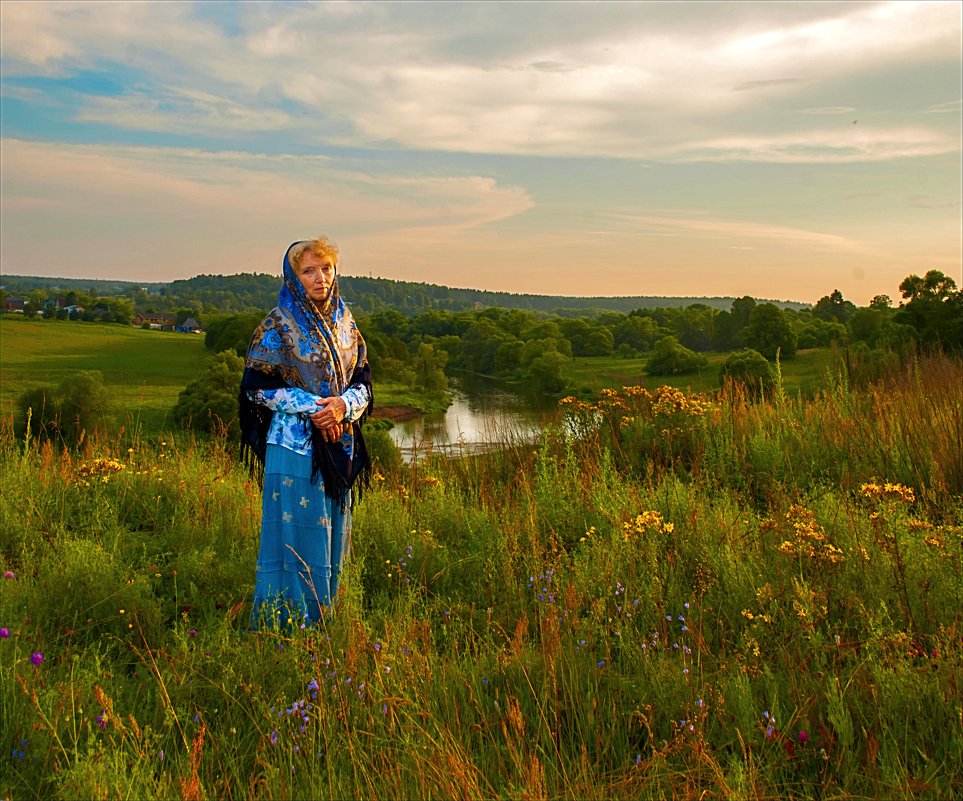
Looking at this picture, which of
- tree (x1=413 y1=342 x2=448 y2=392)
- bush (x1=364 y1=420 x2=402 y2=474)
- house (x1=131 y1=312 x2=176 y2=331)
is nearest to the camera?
bush (x1=364 y1=420 x2=402 y2=474)

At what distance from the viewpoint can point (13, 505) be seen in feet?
18.1

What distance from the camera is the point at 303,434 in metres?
3.91

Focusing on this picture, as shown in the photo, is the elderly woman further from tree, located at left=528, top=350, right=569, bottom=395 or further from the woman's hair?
tree, located at left=528, top=350, right=569, bottom=395

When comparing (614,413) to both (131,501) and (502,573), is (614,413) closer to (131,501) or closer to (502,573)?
(502,573)

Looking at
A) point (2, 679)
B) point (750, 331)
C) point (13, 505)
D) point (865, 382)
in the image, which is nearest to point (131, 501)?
point (13, 505)

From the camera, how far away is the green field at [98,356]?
197 ft

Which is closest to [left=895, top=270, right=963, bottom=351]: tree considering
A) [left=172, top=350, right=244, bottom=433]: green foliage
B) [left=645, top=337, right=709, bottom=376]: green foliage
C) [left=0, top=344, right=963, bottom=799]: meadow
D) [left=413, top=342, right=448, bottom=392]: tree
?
[left=645, top=337, right=709, bottom=376]: green foliage

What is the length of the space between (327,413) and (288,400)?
218 millimetres

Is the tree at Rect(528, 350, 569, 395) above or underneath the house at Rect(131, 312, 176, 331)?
underneath

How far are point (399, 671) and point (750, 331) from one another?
4793cm

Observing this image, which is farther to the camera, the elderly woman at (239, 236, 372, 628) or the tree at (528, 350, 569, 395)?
the tree at (528, 350, 569, 395)

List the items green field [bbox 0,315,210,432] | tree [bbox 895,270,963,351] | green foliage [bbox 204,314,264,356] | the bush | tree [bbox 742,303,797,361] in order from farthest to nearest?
green field [bbox 0,315,210,432] < green foliage [bbox 204,314,264,356] < tree [bbox 742,303,797,361] < tree [bbox 895,270,963,351] < the bush

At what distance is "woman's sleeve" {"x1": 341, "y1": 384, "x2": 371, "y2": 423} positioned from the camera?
13.2ft

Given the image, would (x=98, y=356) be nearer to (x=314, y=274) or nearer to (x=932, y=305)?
(x=932, y=305)
